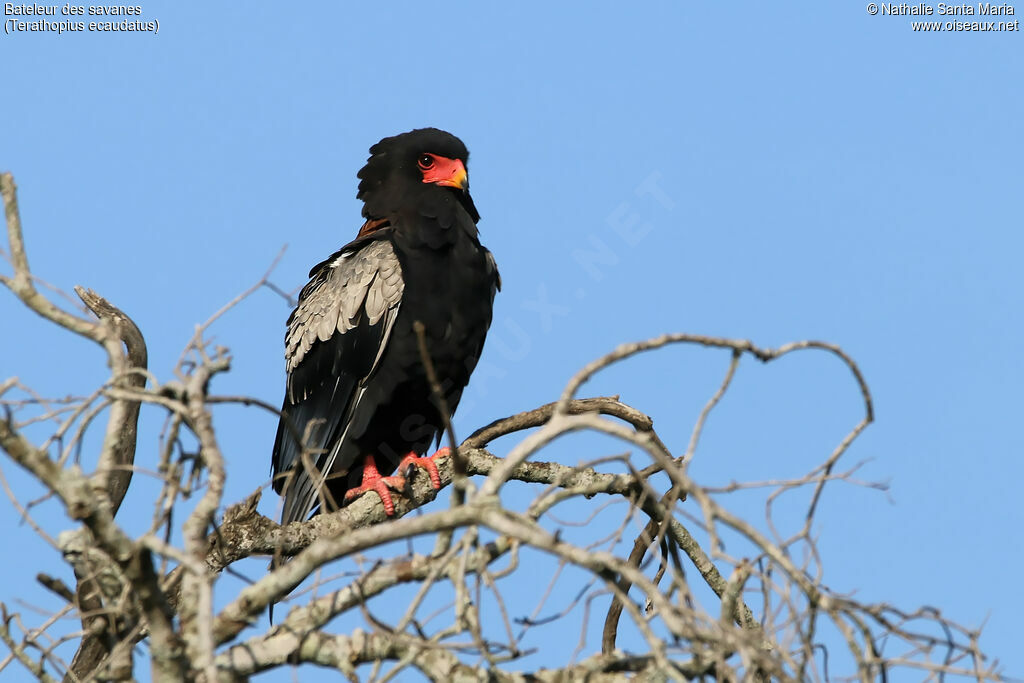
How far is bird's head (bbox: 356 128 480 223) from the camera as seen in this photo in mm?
5938

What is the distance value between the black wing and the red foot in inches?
5.4

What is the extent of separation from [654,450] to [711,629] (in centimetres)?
44

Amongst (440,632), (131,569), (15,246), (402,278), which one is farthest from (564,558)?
(402,278)

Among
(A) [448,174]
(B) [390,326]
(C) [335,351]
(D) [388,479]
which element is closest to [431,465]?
(D) [388,479]

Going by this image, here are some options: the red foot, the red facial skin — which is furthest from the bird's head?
the red foot

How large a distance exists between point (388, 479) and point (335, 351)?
888mm

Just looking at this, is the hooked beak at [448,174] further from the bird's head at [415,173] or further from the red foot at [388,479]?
the red foot at [388,479]

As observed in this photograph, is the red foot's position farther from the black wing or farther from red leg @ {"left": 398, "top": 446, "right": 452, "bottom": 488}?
the black wing

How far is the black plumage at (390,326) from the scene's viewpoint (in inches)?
218

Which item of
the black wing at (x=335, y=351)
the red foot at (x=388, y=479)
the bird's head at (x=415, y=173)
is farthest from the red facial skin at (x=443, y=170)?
the red foot at (x=388, y=479)

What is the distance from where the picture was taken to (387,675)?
2617 millimetres

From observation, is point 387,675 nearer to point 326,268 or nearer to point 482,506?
point 482,506

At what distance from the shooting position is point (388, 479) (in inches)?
204

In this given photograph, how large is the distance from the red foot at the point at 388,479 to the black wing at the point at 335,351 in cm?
14
